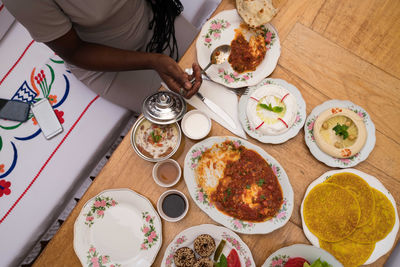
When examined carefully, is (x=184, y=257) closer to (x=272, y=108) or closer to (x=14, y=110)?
(x=272, y=108)

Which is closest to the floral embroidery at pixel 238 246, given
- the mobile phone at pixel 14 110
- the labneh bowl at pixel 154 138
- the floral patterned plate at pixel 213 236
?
the floral patterned plate at pixel 213 236

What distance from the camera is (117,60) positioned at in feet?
4.59

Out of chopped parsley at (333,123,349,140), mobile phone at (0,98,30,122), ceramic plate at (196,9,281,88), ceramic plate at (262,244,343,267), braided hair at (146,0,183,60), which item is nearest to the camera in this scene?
ceramic plate at (262,244,343,267)

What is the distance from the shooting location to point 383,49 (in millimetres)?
1369

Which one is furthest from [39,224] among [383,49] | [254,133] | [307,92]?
[383,49]

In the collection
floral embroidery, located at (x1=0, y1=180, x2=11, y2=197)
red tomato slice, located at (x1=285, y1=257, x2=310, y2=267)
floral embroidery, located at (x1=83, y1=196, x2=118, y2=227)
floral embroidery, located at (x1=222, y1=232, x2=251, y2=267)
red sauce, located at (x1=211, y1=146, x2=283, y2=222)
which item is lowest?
floral embroidery, located at (x1=0, y1=180, x2=11, y2=197)

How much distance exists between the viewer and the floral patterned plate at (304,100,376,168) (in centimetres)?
125

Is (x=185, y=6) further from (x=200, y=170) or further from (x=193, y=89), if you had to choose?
(x=200, y=170)

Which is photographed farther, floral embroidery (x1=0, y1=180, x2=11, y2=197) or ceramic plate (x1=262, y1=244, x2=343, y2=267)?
floral embroidery (x1=0, y1=180, x2=11, y2=197)

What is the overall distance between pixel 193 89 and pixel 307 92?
581 mm

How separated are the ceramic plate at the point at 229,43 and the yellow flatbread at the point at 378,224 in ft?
2.53

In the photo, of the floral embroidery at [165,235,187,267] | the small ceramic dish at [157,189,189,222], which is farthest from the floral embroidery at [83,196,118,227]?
the floral embroidery at [165,235,187,267]

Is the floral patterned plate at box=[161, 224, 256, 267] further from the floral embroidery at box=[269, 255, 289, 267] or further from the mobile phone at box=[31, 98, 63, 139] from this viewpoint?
the mobile phone at box=[31, 98, 63, 139]

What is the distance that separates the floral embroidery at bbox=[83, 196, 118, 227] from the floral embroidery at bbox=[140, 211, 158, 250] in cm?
18
